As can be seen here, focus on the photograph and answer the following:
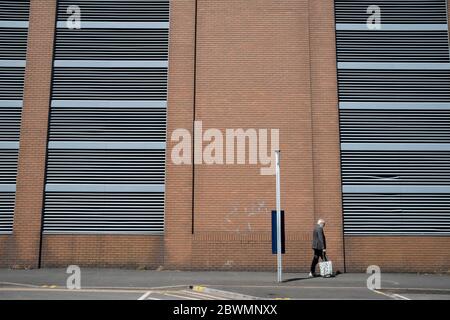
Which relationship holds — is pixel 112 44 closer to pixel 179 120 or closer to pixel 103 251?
pixel 179 120

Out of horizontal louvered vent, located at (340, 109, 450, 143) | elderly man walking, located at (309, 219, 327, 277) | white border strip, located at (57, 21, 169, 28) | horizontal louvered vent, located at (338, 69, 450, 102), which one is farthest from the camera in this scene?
white border strip, located at (57, 21, 169, 28)

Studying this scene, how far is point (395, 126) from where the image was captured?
15086mm

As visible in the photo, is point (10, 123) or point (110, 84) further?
point (110, 84)

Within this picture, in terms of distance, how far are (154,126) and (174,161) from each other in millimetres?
1465

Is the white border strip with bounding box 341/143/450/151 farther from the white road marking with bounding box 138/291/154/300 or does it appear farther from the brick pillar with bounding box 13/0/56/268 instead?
the brick pillar with bounding box 13/0/56/268

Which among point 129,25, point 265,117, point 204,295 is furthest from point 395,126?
point 129,25

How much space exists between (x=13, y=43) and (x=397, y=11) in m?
13.8

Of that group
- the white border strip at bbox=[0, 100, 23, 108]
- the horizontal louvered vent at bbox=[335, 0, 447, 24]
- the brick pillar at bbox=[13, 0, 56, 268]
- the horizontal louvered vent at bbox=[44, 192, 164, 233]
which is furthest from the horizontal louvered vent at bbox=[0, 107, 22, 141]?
the horizontal louvered vent at bbox=[335, 0, 447, 24]

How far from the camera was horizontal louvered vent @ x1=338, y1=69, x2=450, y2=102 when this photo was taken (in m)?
15.2

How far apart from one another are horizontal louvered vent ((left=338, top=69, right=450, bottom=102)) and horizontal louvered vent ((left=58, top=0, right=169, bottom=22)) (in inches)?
269

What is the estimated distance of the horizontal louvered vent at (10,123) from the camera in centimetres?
1494

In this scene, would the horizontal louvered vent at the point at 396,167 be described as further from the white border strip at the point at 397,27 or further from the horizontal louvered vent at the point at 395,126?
the white border strip at the point at 397,27

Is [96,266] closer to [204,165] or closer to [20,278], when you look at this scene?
[20,278]

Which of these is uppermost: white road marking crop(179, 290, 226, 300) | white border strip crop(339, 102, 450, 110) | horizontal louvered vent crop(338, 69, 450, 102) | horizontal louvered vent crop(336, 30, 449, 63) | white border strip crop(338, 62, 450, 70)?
horizontal louvered vent crop(336, 30, 449, 63)
